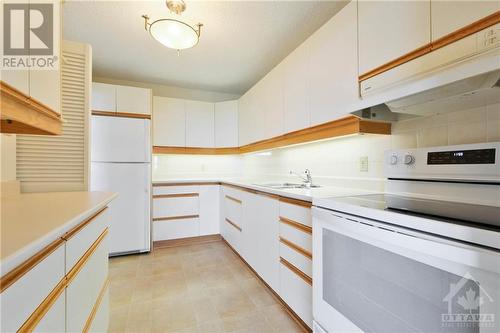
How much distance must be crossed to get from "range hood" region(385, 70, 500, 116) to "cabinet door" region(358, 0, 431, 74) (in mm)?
277

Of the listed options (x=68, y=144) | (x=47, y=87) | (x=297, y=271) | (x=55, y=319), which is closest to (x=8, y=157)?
(x=68, y=144)

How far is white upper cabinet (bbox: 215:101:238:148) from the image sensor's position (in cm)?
353

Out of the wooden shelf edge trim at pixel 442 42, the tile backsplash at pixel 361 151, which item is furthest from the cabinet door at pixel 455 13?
the tile backsplash at pixel 361 151

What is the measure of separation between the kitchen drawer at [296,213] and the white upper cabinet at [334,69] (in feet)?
2.15

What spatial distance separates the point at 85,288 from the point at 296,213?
1.17 meters

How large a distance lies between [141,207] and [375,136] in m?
2.64

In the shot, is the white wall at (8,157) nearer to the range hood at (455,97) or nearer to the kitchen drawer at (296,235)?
the kitchen drawer at (296,235)

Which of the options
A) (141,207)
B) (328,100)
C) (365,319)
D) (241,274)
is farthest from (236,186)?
(365,319)

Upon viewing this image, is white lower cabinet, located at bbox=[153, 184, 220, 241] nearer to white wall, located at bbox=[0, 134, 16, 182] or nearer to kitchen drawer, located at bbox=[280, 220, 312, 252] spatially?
white wall, located at bbox=[0, 134, 16, 182]

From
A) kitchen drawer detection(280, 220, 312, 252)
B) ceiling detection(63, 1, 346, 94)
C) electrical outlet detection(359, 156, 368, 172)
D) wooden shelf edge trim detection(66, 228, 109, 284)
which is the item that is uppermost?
ceiling detection(63, 1, 346, 94)

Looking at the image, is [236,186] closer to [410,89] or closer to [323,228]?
[323,228]

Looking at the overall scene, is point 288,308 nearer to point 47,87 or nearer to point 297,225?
point 297,225

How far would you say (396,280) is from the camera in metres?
0.88

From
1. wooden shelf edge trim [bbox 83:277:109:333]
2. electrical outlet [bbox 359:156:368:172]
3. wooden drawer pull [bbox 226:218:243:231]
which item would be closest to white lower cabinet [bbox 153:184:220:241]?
wooden drawer pull [bbox 226:218:243:231]
